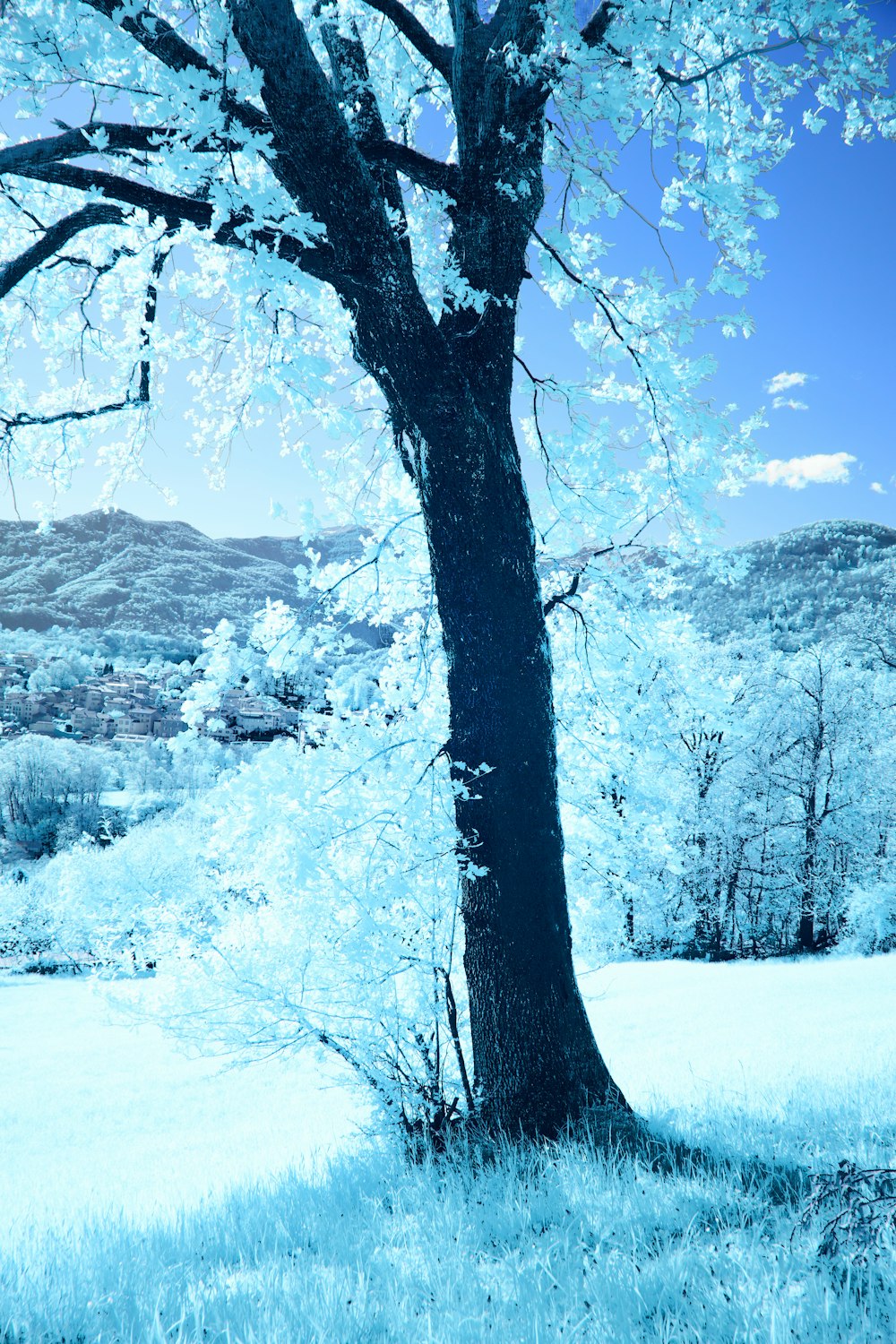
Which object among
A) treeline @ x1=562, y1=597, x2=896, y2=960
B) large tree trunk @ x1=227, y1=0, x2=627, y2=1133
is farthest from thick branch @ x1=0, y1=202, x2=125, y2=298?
treeline @ x1=562, y1=597, x2=896, y2=960

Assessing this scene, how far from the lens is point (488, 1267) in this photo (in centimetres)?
236

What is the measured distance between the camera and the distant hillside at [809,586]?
8056cm

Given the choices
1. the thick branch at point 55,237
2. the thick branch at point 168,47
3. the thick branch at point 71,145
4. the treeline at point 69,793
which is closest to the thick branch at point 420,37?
the thick branch at point 168,47

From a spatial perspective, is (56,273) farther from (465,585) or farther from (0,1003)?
(0,1003)

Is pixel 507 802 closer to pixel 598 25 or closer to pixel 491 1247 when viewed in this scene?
pixel 491 1247

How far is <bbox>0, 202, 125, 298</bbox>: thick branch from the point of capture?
4262mm

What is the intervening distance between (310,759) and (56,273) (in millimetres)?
4672

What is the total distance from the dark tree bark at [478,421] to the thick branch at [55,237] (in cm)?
46

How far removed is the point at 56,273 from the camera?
229 inches

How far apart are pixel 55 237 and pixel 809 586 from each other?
117682mm

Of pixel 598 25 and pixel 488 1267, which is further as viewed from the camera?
pixel 598 25

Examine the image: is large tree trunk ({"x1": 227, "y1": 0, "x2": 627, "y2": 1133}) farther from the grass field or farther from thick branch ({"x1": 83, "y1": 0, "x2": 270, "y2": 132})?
the grass field

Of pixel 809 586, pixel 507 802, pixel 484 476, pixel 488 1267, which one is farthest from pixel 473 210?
pixel 809 586

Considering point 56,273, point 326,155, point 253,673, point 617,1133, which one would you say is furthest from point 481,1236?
point 56,273
